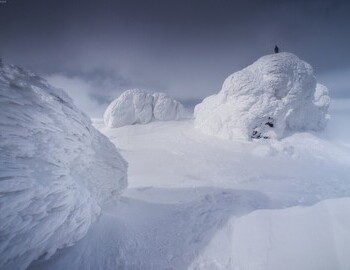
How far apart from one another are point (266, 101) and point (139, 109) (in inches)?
573

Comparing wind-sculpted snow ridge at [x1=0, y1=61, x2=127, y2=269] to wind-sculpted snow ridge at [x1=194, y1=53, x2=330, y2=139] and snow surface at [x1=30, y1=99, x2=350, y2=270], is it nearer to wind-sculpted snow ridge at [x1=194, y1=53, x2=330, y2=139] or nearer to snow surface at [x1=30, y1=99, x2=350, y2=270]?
snow surface at [x1=30, y1=99, x2=350, y2=270]

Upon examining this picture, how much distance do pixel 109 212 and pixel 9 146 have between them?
3.14 meters

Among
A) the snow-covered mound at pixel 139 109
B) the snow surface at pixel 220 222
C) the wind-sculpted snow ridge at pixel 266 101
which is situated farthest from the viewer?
the snow-covered mound at pixel 139 109

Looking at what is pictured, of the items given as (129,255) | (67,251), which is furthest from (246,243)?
(67,251)

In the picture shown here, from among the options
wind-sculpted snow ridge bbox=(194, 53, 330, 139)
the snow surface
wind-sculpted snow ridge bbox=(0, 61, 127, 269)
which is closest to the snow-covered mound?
wind-sculpted snow ridge bbox=(194, 53, 330, 139)

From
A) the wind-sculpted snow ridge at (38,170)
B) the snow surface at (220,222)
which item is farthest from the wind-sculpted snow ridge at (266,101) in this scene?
the wind-sculpted snow ridge at (38,170)

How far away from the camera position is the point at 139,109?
86.3 feet

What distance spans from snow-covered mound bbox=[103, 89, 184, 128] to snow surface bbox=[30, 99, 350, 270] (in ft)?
50.2

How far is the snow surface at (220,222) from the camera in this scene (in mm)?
3557

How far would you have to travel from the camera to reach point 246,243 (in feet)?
13.3

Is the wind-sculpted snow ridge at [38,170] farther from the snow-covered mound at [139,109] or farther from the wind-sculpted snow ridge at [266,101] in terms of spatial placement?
the snow-covered mound at [139,109]

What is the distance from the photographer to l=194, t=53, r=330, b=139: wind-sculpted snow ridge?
17.5 m

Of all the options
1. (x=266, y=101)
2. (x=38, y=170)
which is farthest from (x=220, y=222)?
(x=266, y=101)

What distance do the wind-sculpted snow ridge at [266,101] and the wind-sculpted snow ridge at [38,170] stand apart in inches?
576
